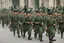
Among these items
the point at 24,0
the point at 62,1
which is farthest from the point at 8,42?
the point at 24,0

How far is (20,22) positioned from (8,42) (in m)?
1.99

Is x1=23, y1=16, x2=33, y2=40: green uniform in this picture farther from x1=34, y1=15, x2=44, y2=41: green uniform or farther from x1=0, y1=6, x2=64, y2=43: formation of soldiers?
x1=34, y1=15, x2=44, y2=41: green uniform

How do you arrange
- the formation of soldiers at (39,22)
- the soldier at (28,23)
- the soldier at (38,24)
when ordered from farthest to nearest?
the soldier at (28,23) < the soldier at (38,24) < the formation of soldiers at (39,22)

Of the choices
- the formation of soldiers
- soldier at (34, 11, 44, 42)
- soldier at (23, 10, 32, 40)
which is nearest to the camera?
the formation of soldiers

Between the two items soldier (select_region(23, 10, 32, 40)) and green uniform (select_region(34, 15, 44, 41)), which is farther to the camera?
soldier (select_region(23, 10, 32, 40))

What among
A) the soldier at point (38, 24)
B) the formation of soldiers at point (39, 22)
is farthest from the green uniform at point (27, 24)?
the soldier at point (38, 24)

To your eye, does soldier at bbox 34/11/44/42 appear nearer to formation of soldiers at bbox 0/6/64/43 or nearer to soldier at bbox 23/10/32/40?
formation of soldiers at bbox 0/6/64/43

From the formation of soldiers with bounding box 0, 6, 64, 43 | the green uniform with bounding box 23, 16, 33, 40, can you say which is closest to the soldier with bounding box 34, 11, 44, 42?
the formation of soldiers with bounding box 0, 6, 64, 43

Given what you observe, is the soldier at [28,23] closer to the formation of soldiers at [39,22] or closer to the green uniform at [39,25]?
the formation of soldiers at [39,22]

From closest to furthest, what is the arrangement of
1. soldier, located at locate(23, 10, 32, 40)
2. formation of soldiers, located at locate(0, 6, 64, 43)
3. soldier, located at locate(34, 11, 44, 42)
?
formation of soldiers, located at locate(0, 6, 64, 43) < soldier, located at locate(34, 11, 44, 42) < soldier, located at locate(23, 10, 32, 40)

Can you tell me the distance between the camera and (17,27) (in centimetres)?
1544

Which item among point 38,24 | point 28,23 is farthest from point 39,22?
point 28,23

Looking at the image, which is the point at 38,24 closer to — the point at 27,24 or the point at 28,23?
the point at 28,23

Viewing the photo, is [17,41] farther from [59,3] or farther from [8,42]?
[59,3]
